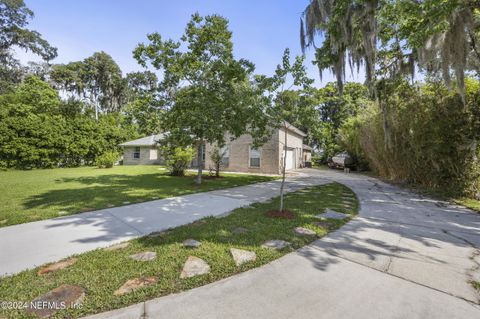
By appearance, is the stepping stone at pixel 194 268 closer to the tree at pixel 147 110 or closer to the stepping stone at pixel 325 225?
the stepping stone at pixel 325 225

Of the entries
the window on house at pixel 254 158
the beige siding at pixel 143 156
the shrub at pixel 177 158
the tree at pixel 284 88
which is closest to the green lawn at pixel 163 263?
the tree at pixel 284 88

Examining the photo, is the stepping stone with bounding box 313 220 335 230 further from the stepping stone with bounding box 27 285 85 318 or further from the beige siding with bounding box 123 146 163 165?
the beige siding with bounding box 123 146 163 165

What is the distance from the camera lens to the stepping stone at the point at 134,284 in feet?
6.89

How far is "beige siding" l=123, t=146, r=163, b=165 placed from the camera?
21.8 meters

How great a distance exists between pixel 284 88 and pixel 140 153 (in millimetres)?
20827

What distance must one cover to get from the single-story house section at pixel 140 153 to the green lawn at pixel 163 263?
19.4m

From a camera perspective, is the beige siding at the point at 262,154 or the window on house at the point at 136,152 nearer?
the beige siding at the point at 262,154

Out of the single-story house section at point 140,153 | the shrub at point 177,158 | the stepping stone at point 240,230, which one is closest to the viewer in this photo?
the stepping stone at point 240,230

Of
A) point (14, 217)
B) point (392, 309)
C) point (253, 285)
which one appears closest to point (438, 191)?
point (392, 309)

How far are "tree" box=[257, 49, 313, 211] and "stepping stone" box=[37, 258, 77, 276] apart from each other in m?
3.69

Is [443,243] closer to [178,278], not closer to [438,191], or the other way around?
[178,278]

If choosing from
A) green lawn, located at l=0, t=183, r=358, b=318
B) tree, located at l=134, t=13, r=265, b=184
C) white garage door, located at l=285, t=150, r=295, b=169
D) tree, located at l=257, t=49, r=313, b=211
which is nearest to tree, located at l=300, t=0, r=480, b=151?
tree, located at l=257, t=49, r=313, b=211

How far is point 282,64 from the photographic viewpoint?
15.1ft

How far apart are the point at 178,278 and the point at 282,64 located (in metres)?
4.40
